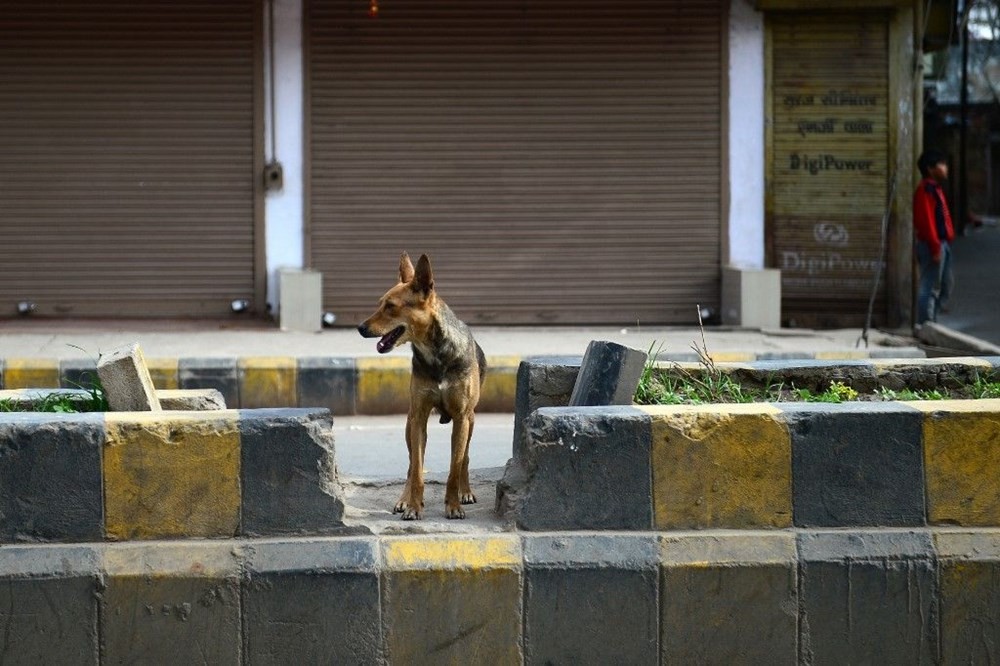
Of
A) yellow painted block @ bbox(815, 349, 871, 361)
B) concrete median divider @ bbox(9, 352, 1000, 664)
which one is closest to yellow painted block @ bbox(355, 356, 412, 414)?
yellow painted block @ bbox(815, 349, 871, 361)

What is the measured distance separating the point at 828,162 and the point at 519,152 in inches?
131

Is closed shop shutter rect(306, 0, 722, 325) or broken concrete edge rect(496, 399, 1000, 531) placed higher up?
closed shop shutter rect(306, 0, 722, 325)

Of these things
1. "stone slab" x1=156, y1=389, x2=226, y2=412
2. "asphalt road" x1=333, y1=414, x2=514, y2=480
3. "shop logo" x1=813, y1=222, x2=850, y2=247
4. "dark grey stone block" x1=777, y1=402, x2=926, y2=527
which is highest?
"shop logo" x1=813, y1=222, x2=850, y2=247

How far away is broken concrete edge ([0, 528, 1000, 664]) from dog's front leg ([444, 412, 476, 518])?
2.40ft

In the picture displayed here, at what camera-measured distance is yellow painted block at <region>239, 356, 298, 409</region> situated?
11383 millimetres

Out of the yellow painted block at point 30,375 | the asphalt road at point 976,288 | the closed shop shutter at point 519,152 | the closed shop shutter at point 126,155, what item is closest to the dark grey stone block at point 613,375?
the yellow painted block at point 30,375

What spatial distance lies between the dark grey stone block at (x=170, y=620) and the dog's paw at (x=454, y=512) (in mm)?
1068

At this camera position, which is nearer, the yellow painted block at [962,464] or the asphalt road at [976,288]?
the yellow painted block at [962,464]

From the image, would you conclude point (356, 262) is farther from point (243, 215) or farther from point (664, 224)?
point (664, 224)

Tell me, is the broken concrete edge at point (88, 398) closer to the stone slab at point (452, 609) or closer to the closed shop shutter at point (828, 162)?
the stone slab at point (452, 609)

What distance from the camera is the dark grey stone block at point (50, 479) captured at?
16.0ft

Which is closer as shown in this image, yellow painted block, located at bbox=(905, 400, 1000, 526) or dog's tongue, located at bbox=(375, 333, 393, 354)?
yellow painted block, located at bbox=(905, 400, 1000, 526)

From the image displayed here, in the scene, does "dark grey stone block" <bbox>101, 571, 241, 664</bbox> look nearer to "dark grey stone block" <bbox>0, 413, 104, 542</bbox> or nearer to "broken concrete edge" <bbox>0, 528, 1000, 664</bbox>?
"broken concrete edge" <bbox>0, 528, 1000, 664</bbox>

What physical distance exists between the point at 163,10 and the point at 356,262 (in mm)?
3275
